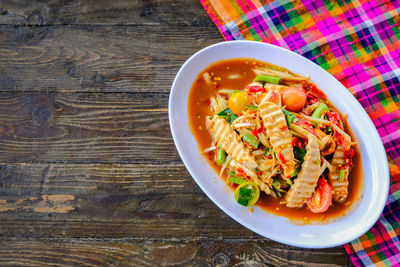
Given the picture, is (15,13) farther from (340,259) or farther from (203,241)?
(340,259)

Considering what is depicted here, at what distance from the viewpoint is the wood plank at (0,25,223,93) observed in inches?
127

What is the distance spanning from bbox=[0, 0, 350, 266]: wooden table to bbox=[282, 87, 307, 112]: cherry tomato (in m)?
0.91

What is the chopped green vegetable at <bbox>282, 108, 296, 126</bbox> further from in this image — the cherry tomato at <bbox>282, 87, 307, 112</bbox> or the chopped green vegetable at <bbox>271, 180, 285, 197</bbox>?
the chopped green vegetable at <bbox>271, 180, 285, 197</bbox>

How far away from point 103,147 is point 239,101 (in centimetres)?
131

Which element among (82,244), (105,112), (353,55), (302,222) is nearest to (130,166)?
(105,112)

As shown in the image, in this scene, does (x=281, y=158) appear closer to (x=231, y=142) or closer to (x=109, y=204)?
(x=231, y=142)

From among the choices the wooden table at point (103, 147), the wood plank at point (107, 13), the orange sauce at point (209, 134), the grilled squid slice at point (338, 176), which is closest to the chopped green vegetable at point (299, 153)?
the grilled squid slice at point (338, 176)

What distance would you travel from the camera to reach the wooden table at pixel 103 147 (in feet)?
10.0

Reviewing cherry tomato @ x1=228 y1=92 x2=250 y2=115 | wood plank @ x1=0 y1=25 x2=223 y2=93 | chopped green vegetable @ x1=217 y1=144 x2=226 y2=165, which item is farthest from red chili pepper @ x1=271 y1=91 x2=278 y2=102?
wood plank @ x1=0 y1=25 x2=223 y2=93

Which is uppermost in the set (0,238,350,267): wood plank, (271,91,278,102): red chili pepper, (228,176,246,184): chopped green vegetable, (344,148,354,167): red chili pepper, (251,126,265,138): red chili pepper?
(271,91,278,102): red chili pepper

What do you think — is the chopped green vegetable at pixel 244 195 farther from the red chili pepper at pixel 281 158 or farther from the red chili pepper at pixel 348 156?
the red chili pepper at pixel 348 156

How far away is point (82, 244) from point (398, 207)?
282 cm

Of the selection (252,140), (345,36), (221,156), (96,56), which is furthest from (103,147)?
(345,36)

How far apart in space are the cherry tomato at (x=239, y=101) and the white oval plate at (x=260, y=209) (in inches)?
15.5
